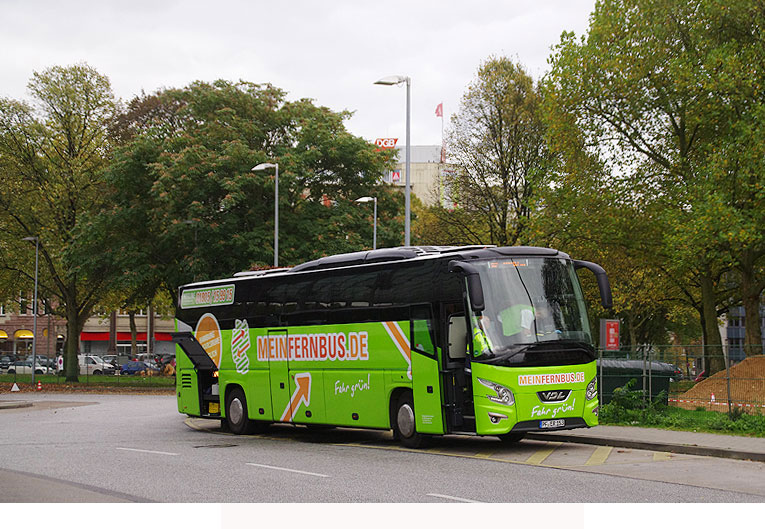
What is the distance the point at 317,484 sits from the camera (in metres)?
11.1

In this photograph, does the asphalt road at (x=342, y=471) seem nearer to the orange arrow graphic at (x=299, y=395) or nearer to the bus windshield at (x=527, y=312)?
the orange arrow graphic at (x=299, y=395)

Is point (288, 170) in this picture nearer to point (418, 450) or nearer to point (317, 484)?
point (418, 450)

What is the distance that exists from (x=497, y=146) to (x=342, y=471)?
30.4m

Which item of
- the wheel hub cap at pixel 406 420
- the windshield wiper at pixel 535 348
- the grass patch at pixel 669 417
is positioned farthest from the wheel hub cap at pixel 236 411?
the grass patch at pixel 669 417

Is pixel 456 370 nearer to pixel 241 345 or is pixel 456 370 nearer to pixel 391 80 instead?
pixel 241 345

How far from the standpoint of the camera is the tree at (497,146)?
4044 centimetres

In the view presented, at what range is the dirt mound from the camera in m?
18.4

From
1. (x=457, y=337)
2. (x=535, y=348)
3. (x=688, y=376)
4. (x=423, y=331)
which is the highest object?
(x=423, y=331)

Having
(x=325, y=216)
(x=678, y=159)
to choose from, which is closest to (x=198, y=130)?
(x=325, y=216)

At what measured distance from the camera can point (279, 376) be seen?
62.0 ft

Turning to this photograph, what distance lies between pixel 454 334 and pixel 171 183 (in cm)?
2539

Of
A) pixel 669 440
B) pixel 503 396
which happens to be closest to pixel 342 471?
pixel 503 396

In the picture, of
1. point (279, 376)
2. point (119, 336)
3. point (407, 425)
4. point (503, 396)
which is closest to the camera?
point (503, 396)

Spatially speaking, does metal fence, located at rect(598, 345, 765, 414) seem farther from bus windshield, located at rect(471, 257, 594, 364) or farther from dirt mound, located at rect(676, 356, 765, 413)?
bus windshield, located at rect(471, 257, 594, 364)
